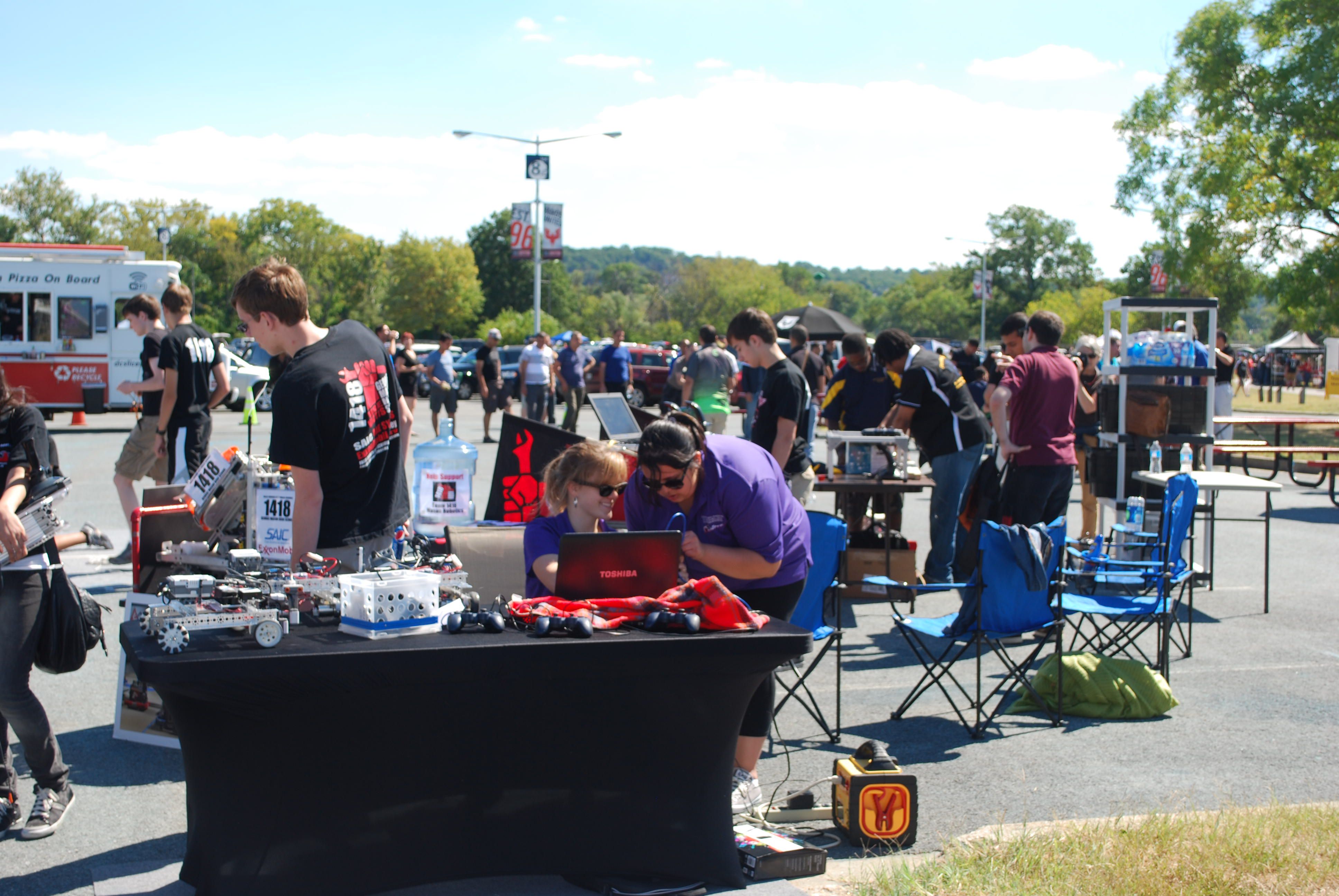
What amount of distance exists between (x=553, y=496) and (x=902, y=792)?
163 cm

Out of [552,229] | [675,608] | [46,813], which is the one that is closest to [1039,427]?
[675,608]

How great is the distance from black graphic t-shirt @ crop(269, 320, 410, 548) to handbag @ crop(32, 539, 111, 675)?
863 millimetres

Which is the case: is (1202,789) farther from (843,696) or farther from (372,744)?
(372,744)

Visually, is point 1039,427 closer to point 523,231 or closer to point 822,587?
point 822,587

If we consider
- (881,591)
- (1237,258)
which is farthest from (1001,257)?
(881,591)

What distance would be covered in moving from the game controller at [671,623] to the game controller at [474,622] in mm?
430

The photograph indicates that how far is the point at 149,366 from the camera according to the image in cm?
838

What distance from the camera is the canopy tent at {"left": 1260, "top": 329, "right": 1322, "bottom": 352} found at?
209 ft

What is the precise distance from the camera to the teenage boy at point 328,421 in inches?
155

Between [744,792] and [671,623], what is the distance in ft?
3.62

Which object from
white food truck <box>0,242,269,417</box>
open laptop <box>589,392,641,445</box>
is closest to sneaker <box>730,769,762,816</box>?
open laptop <box>589,392,641,445</box>

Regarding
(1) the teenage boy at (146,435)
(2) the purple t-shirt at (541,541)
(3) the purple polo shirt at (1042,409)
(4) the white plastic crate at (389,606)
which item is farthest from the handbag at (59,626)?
(3) the purple polo shirt at (1042,409)

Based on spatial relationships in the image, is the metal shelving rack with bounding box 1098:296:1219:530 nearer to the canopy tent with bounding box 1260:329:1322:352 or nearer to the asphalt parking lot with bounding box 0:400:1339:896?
the asphalt parking lot with bounding box 0:400:1339:896

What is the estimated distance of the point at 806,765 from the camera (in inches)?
195
